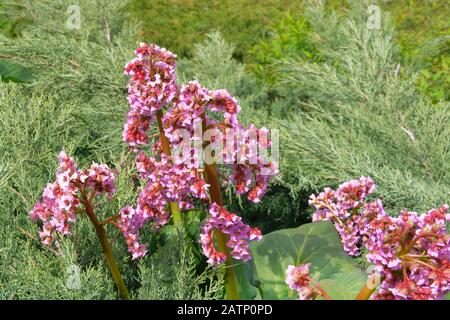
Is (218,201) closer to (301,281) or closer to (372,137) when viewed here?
(301,281)

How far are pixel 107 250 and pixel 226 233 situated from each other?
0.26m

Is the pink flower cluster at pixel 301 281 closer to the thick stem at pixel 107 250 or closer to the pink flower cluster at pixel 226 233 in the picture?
the pink flower cluster at pixel 226 233

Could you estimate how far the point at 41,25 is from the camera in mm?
3650

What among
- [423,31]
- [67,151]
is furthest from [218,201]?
[423,31]

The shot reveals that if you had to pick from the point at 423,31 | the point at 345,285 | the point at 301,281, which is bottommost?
the point at 345,285

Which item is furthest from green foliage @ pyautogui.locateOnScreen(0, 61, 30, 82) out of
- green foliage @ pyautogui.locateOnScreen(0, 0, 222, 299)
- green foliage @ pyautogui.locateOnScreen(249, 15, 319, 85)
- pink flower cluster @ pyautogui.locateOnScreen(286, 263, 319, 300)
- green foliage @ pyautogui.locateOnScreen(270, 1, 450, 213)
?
pink flower cluster @ pyautogui.locateOnScreen(286, 263, 319, 300)

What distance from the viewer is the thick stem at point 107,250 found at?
1.46 m

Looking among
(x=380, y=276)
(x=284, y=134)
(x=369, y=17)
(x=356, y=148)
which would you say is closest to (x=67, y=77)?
(x=284, y=134)

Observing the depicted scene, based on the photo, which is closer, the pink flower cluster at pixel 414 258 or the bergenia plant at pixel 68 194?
the pink flower cluster at pixel 414 258

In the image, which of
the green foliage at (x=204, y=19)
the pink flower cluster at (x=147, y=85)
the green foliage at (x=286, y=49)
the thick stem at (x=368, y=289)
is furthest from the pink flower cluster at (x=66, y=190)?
the green foliage at (x=204, y=19)

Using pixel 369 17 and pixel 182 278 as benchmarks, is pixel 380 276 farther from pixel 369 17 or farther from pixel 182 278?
pixel 369 17

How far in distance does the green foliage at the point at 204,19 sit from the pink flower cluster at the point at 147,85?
406 cm

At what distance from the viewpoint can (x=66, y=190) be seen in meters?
1.41

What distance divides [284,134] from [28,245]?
102cm
